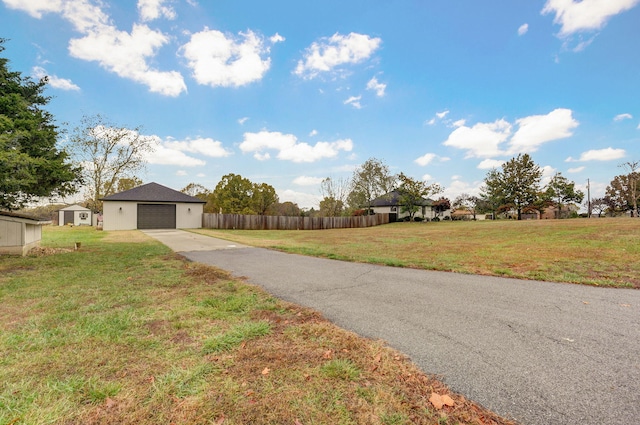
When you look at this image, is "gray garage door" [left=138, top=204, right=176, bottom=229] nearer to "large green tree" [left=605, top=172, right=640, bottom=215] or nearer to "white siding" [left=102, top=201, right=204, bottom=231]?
"white siding" [left=102, top=201, right=204, bottom=231]

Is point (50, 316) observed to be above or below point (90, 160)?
below

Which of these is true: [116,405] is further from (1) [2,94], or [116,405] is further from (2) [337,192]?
(2) [337,192]

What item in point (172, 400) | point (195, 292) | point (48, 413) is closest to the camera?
point (48, 413)

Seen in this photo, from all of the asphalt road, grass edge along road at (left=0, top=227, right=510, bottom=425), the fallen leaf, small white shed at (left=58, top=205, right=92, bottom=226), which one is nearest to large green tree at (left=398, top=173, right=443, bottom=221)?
the asphalt road

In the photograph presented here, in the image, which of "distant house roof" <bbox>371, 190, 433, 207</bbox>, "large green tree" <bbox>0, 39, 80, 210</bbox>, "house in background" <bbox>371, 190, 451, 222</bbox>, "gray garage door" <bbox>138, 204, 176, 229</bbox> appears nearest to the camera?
"large green tree" <bbox>0, 39, 80, 210</bbox>

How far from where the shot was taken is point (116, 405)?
1740mm

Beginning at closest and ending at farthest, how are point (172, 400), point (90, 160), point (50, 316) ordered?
point (172, 400) < point (50, 316) < point (90, 160)

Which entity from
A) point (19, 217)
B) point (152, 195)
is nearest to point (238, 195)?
point (152, 195)

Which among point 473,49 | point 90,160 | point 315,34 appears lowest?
point 90,160

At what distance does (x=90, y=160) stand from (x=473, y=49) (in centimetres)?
3081

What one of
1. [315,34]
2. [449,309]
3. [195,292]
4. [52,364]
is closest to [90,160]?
[315,34]

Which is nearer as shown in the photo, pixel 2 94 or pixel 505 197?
pixel 2 94

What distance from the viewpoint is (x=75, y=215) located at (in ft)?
127

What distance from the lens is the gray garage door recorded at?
76.3ft
